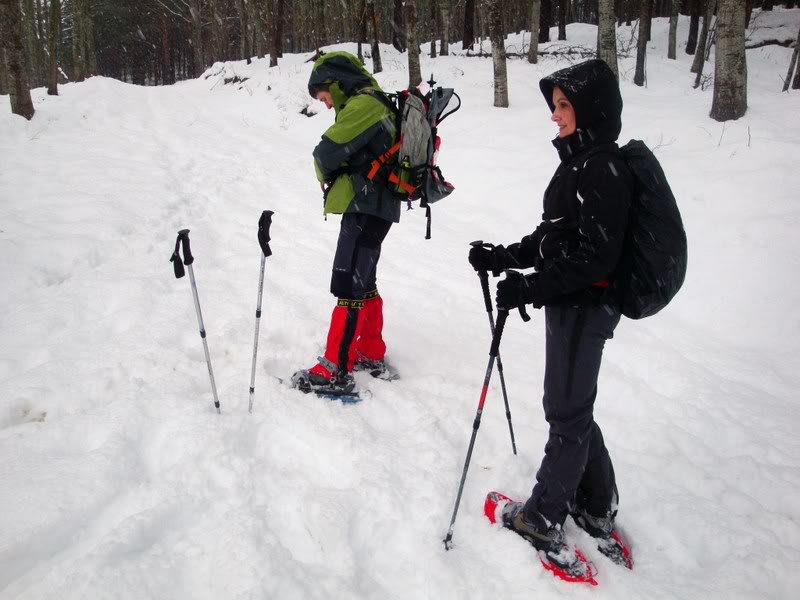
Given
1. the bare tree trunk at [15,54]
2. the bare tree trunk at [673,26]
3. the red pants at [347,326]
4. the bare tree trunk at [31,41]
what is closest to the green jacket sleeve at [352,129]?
the red pants at [347,326]

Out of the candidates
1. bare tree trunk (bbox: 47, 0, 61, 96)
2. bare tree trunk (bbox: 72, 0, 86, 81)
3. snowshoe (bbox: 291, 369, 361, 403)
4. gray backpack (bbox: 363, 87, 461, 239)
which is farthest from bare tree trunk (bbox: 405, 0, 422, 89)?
bare tree trunk (bbox: 72, 0, 86, 81)

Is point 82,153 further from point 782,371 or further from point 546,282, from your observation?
point 782,371

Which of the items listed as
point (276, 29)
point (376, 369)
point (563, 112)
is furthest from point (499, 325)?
point (276, 29)

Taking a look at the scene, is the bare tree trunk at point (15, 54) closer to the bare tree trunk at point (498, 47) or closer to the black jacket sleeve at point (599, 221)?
the bare tree trunk at point (498, 47)

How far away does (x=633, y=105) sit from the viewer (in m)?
11.7

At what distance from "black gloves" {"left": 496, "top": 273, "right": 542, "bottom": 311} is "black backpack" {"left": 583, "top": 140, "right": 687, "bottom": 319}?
17.0 inches

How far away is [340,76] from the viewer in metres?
3.57

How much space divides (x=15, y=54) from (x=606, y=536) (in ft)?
47.4

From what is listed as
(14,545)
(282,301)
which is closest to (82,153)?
(282,301)

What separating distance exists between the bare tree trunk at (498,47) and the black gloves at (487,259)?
11445mm

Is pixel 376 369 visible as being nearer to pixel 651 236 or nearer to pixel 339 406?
pixel 339 406

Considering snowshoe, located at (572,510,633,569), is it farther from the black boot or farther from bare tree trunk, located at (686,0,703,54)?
bare tree trunk, located at (686,0,703,54)

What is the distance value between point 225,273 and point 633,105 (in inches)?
415

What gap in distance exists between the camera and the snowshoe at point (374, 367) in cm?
432
